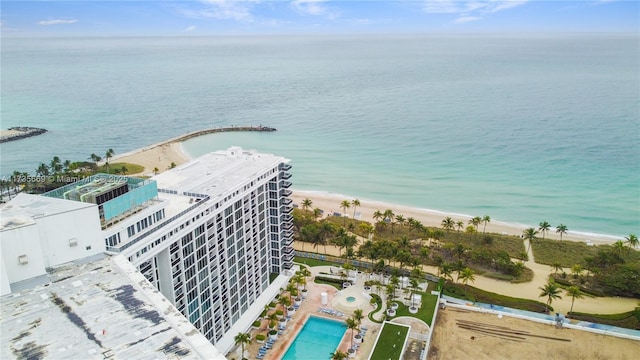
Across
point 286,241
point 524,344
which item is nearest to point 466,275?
point 524,344

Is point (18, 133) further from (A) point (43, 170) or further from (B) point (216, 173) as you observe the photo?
(B) point (216, 173)

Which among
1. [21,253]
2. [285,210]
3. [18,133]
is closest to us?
[21,253]

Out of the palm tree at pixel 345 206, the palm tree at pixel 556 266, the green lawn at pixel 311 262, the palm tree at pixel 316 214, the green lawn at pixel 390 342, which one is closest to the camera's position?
Result: the green lawn at pixel 390 342

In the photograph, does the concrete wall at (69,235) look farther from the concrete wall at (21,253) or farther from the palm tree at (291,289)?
the palm tree at (291,289)

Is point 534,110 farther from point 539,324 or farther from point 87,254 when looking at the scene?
point 87,254

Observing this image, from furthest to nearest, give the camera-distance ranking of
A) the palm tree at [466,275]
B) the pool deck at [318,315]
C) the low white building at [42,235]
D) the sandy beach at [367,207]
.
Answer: the sandy beach at [367,207]
the palm tree at [466,275]
the pool deck at [318,315]
the low white building at [42,235]

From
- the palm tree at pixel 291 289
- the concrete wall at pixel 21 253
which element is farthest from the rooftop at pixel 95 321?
the palm tree at pixel 291 289
